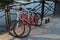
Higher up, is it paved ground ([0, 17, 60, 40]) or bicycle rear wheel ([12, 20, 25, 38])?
bicycle rear wheel ([12, 20, 25, 38])

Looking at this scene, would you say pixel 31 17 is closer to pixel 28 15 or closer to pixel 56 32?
pixel 28 15

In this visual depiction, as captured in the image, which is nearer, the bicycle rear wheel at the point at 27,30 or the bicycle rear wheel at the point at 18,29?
the bicycle rear wheel at the point at 18,29

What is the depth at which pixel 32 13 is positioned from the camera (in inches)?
267

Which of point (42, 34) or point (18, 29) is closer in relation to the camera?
point (18, 29)

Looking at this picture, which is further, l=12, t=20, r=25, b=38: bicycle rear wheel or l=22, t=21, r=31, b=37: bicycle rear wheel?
l=22, t=21, r=31, b=37: bicycle rear wheel

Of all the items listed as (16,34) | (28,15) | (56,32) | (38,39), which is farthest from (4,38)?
(56,32)

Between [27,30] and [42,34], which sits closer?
[27,30]

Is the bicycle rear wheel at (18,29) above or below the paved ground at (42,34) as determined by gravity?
above

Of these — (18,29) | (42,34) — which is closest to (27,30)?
(18,29)

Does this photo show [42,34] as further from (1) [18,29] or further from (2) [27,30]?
(1) [18,29]

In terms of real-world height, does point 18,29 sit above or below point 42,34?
above

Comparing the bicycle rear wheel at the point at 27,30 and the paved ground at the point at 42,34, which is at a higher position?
the bicycle rear wheel at the point at 27,30

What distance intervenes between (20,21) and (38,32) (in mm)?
1060

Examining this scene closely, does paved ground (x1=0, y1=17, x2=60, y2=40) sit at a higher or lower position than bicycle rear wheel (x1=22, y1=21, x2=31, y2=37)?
lower
